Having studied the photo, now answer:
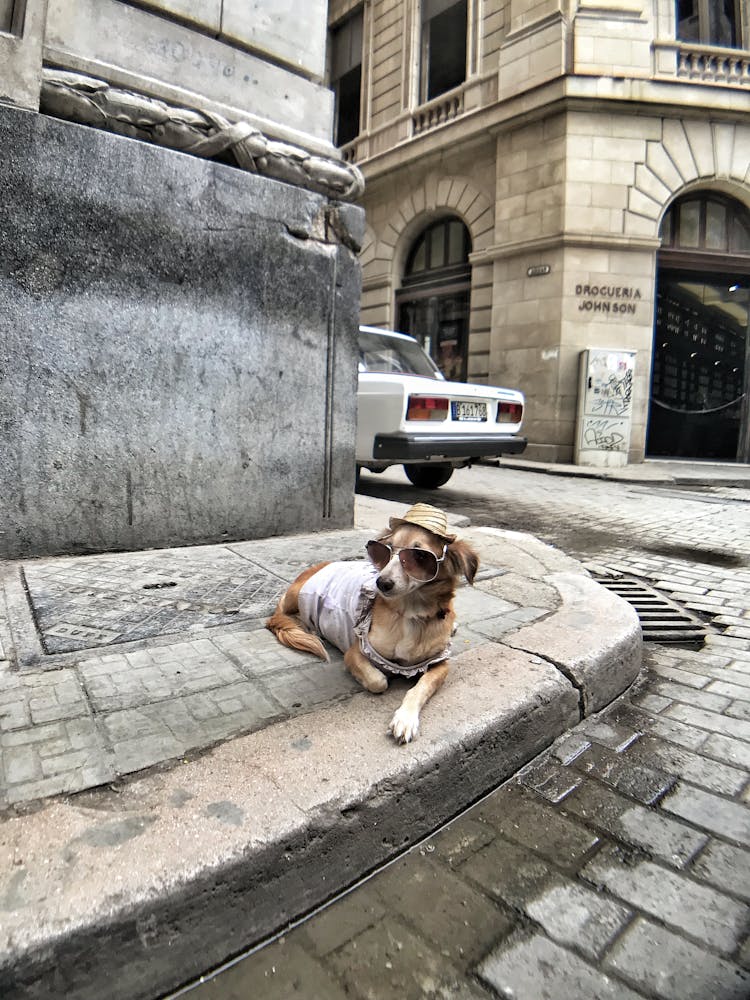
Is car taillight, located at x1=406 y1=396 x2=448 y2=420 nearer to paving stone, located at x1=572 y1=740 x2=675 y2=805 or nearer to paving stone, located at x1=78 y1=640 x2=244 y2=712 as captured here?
paving stone, located at x1=78 y1=640 x2=244 y2=712

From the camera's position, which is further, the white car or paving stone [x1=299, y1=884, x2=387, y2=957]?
the white car

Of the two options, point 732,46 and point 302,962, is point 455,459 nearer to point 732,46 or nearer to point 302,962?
point 302,962

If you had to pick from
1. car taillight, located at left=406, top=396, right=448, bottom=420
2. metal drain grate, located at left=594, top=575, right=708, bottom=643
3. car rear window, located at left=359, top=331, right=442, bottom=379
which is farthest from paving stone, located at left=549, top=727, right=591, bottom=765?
car rear window, located at left=359, top=331, right=442, bottom=379

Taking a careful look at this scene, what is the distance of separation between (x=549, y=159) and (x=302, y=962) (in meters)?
14.9

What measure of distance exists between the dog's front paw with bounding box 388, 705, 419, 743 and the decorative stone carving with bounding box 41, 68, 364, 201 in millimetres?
3538

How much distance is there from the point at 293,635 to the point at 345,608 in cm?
29

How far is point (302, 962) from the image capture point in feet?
4.54

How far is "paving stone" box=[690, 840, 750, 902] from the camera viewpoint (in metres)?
1.63

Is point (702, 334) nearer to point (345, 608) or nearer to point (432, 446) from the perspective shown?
point (432, 446)

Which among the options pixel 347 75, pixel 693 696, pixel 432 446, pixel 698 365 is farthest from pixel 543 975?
pixel 347 75

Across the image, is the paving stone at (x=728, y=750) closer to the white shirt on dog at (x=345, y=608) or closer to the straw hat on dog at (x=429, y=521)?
the white shirt on dog at (x=345, y=608)

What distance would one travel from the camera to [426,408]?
6809 mm

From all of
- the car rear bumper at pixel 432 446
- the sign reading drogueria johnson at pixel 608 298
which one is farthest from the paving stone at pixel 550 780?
the sign reading drogueria johnson at pixel 608 298

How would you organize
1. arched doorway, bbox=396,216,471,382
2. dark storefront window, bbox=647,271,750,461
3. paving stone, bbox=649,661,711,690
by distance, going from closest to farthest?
paving stone, bbox=649,661,711,690 < dark storefront window, bbox=647,271,750,461 < arched doorway, bbox=396,216,471,382
